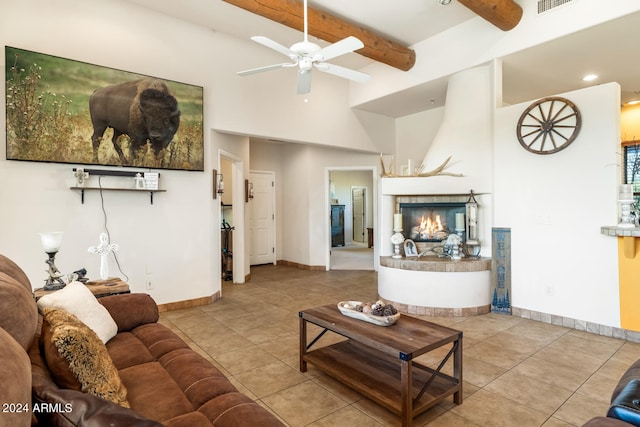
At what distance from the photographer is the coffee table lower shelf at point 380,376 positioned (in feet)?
6.84

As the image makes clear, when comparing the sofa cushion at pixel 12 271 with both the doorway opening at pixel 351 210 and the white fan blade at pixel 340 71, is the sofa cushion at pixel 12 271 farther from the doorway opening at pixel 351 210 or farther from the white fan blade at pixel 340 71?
the doorway opening at pixel 351 210

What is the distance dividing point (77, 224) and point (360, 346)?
3.19m

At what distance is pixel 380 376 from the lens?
232 cm

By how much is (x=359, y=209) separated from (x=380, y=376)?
9.71m

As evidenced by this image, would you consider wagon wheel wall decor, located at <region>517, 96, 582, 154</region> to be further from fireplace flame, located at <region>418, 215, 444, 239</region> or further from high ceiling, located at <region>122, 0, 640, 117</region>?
fireplace flame, located at <region>418, 215, 444, 239</region>

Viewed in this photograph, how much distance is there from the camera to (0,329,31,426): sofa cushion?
2.57 feet

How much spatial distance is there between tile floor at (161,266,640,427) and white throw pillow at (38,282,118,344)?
98 centimetres

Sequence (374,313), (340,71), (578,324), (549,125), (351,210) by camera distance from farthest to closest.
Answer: (351,210) → (549,125) → (578,324) → (340,71) → (374,313)

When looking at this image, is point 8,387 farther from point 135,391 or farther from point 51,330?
point 135,391

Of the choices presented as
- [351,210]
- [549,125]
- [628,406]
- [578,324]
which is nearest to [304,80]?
[549,125]

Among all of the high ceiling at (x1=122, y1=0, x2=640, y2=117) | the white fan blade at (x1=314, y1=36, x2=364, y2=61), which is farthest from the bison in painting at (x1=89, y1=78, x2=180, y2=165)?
the white fan blade at (x1=314, y1=36, x2=364, y2=61)

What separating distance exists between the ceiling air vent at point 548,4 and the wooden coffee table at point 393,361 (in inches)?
145

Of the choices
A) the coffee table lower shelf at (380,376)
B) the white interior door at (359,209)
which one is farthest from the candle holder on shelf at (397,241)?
the white interior door at (359,209)

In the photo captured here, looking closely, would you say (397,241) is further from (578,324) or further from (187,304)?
(187,304)
